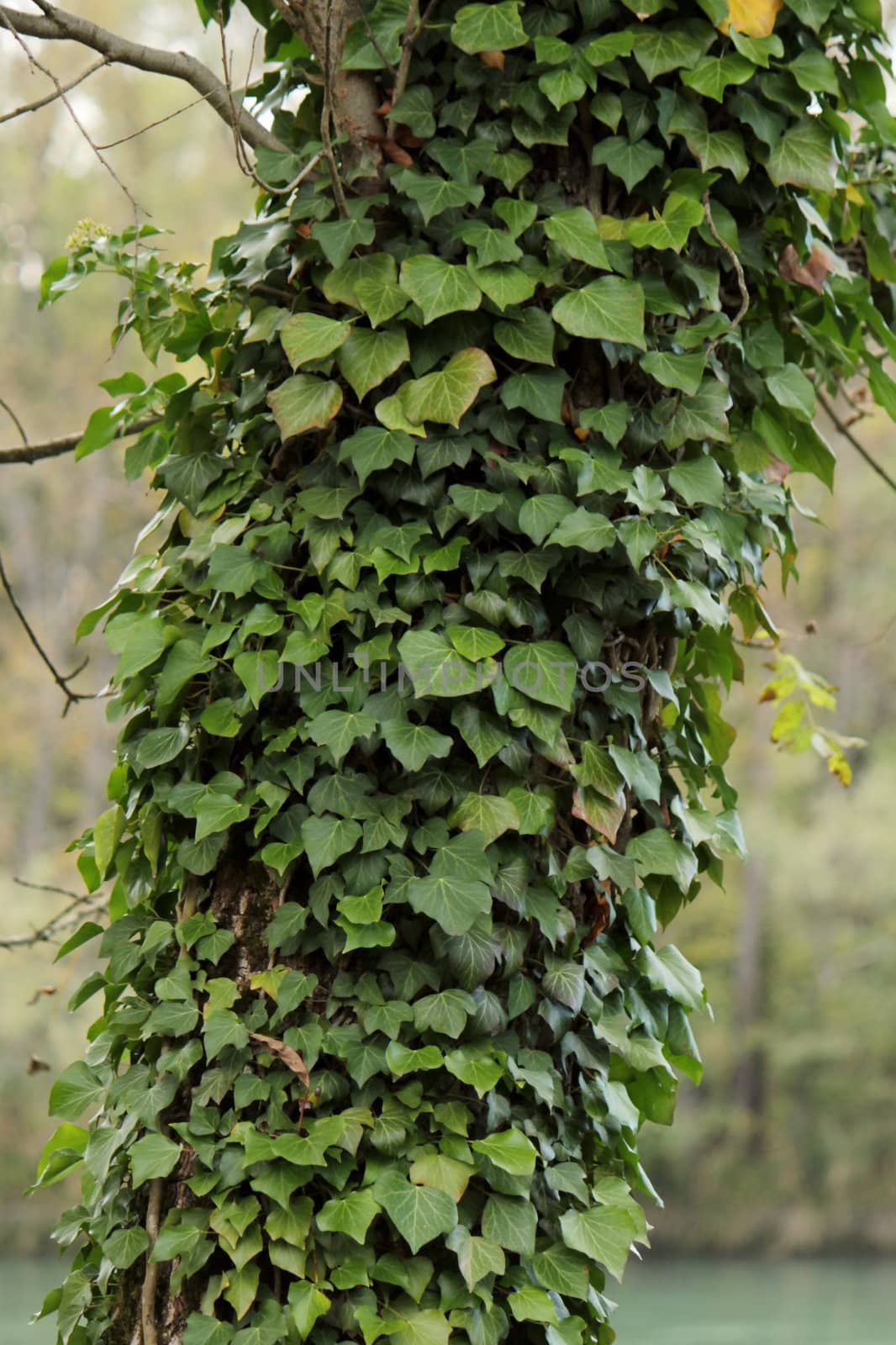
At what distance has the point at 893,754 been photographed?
48.0 feet

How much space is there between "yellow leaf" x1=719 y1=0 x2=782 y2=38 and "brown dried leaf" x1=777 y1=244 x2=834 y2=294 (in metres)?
0.23

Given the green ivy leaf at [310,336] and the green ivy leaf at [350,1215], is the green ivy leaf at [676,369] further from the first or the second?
the green ivy leaf at [350,1215]

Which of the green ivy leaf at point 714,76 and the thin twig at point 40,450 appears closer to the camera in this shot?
the green ivy leaf at point 714,76

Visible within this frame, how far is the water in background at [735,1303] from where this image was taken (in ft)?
29.5

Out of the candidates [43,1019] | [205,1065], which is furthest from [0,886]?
[205,1065]

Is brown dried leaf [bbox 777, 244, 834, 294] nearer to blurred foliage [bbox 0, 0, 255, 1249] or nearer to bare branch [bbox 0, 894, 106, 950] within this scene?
bare branch [bbox 0, 894, 106, 950]

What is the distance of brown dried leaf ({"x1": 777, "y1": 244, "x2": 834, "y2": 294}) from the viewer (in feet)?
5.10

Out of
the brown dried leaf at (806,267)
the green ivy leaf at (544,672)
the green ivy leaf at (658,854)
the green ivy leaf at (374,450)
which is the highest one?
the brown dried leaf at (806,267)

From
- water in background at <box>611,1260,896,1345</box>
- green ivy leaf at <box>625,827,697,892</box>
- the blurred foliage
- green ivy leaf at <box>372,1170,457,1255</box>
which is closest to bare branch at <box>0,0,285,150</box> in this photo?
green ivy leaf at <box>625,827,697,892</box>

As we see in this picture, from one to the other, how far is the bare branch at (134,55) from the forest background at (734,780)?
9.52m

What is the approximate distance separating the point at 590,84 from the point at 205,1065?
1.06 metres

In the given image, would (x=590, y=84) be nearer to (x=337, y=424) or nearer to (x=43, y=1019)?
(x=337, y=424)

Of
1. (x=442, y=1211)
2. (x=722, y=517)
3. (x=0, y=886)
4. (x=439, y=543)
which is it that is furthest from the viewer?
(x=0, y=886)

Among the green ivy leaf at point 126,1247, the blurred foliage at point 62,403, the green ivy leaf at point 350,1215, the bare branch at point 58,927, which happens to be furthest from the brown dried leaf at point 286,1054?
the blurred foliage at point 62,403
